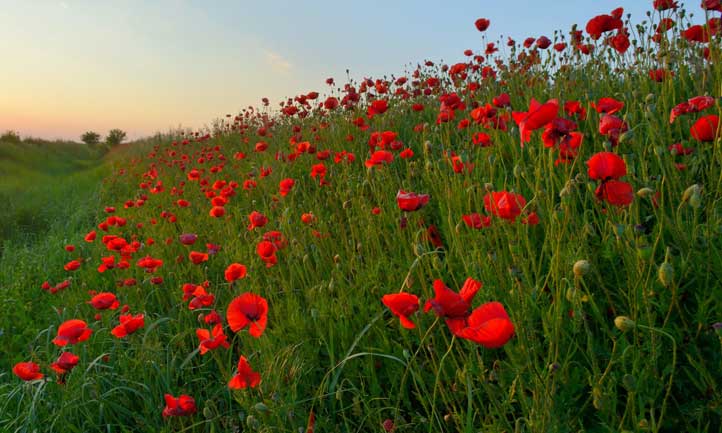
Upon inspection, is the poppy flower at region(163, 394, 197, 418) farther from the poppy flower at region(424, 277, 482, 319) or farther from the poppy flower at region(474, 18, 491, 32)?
the poppy flower at region(474, 18, 491, 32)

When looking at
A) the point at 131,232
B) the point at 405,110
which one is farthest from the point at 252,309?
the point at 131,232

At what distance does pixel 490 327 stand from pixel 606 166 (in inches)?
25.3

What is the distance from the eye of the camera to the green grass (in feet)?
4.47

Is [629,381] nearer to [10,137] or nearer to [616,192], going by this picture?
[616,192]

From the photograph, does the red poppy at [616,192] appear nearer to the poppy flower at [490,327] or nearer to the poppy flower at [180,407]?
the poppy flower at [490,327]

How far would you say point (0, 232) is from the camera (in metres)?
7.51

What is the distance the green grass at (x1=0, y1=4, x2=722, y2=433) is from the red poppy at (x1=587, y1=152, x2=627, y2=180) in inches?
3.9

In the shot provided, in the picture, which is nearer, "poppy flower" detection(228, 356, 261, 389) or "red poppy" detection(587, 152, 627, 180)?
"red poppy" detection(587, 152, 627, 180)

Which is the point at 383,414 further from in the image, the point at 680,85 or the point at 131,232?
the point at 131,232

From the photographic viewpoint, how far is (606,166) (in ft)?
4.33

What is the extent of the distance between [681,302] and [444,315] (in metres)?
0.98

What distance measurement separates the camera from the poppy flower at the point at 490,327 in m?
0.94

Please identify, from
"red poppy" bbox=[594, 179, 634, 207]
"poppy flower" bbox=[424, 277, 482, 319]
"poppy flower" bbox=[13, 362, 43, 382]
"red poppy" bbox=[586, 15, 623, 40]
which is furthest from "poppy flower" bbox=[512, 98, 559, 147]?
"poppy flower" bbox=[13, 362, 43, 382]

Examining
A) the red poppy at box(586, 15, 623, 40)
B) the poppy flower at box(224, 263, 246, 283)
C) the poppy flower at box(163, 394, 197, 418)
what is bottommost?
the poppy flower at box(163, 394, 197, 418)
